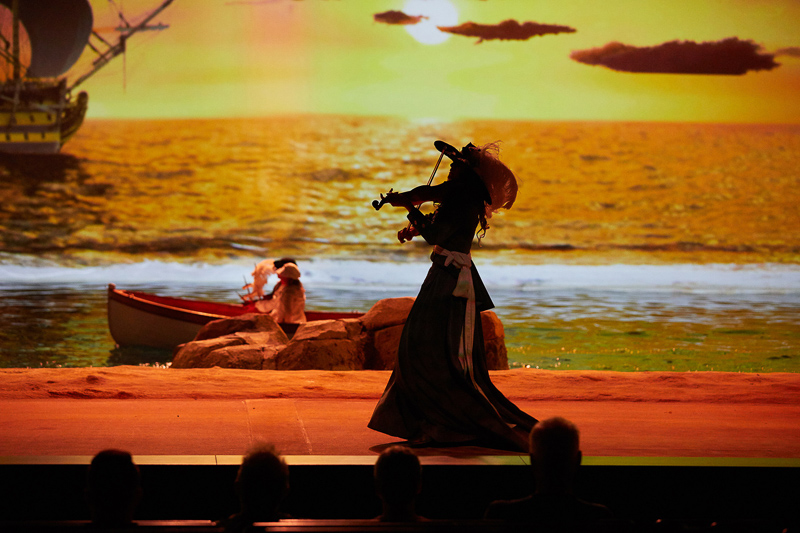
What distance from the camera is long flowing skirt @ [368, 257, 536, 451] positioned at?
3.51 m

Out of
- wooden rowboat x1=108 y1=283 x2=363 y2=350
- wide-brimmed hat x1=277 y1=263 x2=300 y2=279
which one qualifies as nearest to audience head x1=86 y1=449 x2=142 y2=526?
wide-brimmed hat x1=277 y1=263 x2=300 y2=279

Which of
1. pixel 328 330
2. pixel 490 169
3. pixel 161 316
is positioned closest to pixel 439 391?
pixel 490 169

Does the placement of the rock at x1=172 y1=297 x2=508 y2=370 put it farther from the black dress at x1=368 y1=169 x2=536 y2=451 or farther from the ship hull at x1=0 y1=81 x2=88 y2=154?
the ship hull at x1=0 y1=81 x2=88 y2=154

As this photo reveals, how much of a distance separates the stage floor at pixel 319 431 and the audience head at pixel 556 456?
2.76ft

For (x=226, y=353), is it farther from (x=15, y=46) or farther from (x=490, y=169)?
(x=15, y=46)

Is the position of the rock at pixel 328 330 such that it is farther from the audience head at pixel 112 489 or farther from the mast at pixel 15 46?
the mast at pixel 15 46

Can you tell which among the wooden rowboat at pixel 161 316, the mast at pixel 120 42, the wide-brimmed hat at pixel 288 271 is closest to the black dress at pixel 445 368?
the wide-brimmed hat at pixel 288 271

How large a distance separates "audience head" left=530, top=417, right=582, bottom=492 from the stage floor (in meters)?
0.84

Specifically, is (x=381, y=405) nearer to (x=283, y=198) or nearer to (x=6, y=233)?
(x=283, y=198)

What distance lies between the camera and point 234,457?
2.92 metres

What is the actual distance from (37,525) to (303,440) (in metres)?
1.98

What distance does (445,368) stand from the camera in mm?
3588

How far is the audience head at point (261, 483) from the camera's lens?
200cm

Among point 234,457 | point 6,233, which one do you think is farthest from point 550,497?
point 6,233
